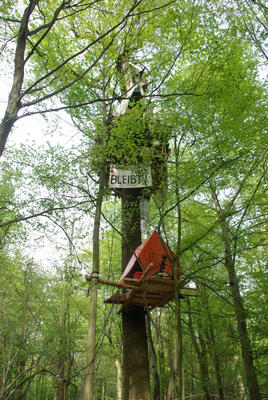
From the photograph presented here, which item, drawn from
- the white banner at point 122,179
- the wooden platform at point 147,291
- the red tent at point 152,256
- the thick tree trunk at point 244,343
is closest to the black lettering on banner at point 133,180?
the white banner at point 122,179

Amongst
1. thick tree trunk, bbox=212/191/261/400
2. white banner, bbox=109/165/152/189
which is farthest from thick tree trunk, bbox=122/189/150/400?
thick tree trunk, bbox=212/191/261/400

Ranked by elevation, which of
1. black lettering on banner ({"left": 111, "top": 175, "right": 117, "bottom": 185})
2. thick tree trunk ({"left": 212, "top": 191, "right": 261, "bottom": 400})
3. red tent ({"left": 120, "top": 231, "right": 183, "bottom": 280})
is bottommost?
thick tree trunk ({"left": 212, "top": 191, "right": 261, "bottom": 400})

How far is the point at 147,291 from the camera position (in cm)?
399

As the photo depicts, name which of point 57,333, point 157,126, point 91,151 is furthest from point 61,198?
point 57,333

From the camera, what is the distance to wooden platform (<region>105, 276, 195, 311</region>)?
3.65 meters

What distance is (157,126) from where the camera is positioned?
14.6 ft

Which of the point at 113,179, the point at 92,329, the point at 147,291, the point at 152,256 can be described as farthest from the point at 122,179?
the point at 92,329

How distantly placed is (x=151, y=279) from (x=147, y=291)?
0.43 meters

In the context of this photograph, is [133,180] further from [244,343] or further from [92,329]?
[244,343]

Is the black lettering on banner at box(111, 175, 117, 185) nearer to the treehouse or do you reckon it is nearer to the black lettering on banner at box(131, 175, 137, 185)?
the black lettering on banner at box(131, 175, 137, 185)

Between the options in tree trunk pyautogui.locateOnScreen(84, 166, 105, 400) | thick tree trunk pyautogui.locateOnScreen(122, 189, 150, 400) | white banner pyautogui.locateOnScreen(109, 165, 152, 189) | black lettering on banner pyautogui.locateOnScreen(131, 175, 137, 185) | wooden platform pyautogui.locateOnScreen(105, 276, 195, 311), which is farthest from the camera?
black lettering on banner pyautogui.locateOnScreen(131, 175, 137, 185)

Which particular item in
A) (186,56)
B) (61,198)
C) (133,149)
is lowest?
(61,198)

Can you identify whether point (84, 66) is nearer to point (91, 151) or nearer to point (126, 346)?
point (91, 151)

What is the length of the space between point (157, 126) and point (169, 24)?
1.46 metres
